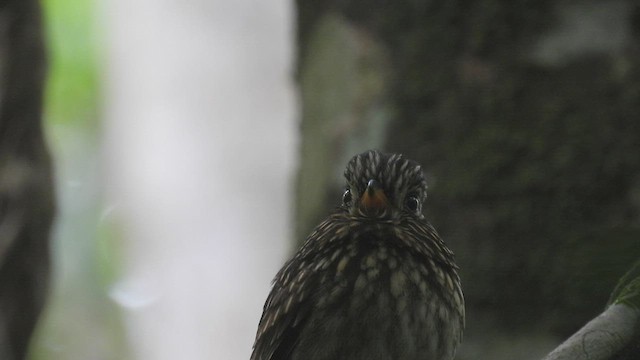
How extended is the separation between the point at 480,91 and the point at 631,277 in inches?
56.2

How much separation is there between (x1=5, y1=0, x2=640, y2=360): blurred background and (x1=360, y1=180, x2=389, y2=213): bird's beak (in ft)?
1.58

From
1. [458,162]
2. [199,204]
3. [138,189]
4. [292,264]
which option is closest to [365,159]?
[292,264]

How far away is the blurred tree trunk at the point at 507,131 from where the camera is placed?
274 centimetres

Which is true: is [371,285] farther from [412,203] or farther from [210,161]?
[210,161]

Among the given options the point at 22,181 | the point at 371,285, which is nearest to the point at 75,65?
the point at 22,181

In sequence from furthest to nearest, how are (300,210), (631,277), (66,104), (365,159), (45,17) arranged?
A: (66,104), (300,210), (45,17), (365,159), (631,277)

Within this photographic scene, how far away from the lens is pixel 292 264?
2.49 meters

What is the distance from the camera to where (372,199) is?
233 cm

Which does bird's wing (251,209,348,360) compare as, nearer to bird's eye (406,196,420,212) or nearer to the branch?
bird's eye (406,196,420,212)

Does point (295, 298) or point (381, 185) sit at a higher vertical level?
point (381, 185)

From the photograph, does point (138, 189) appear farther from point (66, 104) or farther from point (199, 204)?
point (66, 104)

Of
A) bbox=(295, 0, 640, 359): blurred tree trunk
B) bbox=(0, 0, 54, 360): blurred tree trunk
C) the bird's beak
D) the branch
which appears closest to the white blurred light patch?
bbox=(295, 0, 640, 359): blurred tree trunk

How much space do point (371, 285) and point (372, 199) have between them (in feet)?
0.73

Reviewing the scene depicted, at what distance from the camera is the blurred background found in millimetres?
2748
